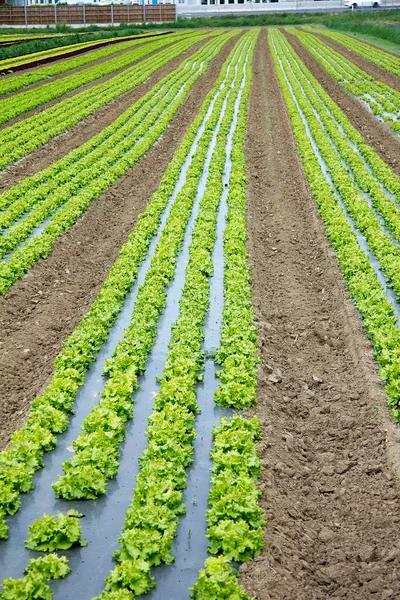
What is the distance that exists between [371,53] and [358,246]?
38.8 metres

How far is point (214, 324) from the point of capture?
11.4 metres

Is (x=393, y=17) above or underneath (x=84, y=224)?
above

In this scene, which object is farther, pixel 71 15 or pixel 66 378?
pixel 71 15

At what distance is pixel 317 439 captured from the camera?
28.7 feet

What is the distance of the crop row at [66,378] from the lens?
25.2 ft

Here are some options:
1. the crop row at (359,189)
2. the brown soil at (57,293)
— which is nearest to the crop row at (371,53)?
the crop row at (359,189)

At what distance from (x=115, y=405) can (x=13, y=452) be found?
1526 mm

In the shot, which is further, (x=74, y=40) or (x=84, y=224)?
(x=74, y=40)

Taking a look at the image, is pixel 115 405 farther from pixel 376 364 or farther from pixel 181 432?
pixel 376 364

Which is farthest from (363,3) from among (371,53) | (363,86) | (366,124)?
(366,124)

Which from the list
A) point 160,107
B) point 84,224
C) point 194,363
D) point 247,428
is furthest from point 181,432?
point 160,107

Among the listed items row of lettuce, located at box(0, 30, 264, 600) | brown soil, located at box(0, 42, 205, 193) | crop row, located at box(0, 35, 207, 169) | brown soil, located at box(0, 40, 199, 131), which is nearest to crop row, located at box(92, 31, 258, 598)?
row of lettuce, located at box(0, 30, 264, 600)

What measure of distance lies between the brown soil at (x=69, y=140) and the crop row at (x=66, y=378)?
6169 millimetres

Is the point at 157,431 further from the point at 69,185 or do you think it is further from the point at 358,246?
the point at 69,185
